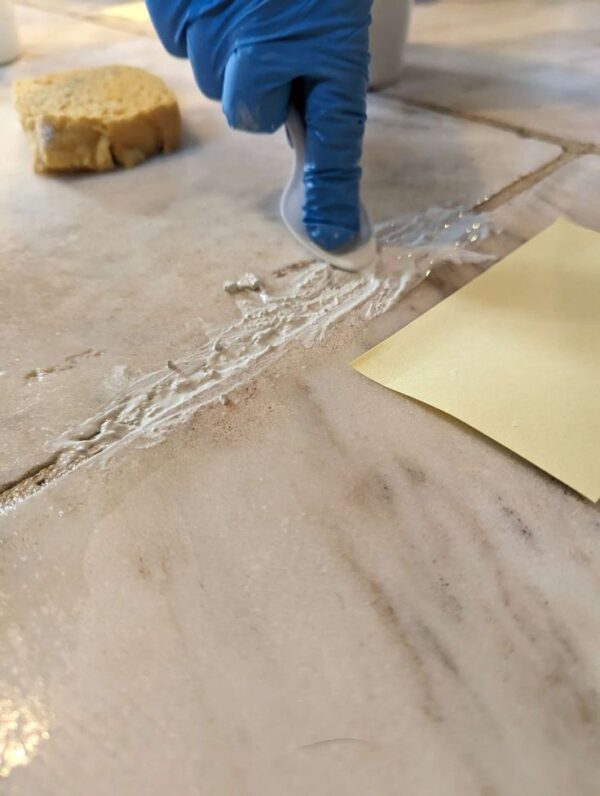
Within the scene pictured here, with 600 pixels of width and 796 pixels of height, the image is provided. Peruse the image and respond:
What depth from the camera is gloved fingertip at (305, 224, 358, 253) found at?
587 millimetres

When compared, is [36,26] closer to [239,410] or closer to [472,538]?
[239,410]

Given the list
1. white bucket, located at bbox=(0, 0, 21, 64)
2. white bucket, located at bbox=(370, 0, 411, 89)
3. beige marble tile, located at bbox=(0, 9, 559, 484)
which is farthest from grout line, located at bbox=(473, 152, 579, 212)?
white bucket, located at bbox=(0, 0, 21, 64)

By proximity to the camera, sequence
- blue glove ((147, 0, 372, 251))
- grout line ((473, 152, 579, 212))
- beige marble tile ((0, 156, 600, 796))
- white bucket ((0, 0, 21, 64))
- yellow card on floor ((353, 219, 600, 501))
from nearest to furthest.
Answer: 1. beige marble tile ((0, 156, 600, 796))
2. yellow card on floor ((353, 219, 600, 501))
3. blue glove ((147, 0, 372, 251))
4. grout line ((473, 152, 579, 212))
5. white bucket ((0, 0, 21, 64))

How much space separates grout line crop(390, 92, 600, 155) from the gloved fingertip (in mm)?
324

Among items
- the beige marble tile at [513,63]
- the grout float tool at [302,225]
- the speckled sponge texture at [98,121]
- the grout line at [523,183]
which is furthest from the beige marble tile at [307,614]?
the beige marble tile at [513,63]

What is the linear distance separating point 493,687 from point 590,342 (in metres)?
0.27

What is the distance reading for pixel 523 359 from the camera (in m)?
0.47

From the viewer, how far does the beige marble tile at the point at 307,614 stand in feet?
0.95

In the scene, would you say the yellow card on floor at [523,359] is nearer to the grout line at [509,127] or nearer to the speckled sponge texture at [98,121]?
the grout line at [509,127]

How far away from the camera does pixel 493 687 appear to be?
0.31 m

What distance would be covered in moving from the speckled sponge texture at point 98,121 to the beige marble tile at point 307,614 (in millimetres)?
430

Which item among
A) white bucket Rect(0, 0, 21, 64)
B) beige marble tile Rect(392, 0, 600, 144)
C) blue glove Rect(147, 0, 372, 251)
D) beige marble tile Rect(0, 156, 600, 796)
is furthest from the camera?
white bucket Rect(0, 0, 21, 64)

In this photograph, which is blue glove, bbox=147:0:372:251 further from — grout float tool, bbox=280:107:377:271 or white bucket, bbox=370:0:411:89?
white bucket, bbox=370:0:411:89

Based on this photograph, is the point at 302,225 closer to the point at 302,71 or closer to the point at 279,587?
the point at 302,71
